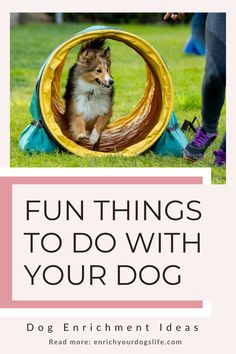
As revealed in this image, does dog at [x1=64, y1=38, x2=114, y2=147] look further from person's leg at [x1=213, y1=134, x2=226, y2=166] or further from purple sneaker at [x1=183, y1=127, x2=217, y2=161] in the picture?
person's leg at [x1=213, y1=134, x2=226, y2=166]

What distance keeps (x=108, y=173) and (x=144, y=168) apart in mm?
493

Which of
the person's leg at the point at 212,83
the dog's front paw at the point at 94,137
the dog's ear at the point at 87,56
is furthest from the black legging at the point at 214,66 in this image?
the dog's ear at the point at 87,56

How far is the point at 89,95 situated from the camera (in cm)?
541

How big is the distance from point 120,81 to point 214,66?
3.72m

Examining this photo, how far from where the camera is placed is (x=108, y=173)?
4168 mm

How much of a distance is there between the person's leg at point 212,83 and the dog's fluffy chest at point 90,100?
85cm

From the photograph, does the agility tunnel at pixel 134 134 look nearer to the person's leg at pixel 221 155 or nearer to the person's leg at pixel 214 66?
the person's leg at pixel 214 66

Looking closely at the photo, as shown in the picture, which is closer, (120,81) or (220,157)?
(220,157)

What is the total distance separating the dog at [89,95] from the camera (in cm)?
538

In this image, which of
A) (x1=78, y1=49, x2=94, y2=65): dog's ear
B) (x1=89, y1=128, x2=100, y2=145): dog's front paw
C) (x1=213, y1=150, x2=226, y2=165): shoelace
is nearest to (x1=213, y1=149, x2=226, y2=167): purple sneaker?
(x1=213, y1=150, x2=226, y2=165): shoelace

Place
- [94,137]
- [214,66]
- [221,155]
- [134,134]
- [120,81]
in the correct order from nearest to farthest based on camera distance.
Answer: [214,66] → [221,155] → [94,137] → [134,134] → [120,81]

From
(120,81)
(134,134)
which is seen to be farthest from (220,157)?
(120,81)

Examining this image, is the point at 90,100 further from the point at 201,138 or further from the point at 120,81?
the point at 120,81

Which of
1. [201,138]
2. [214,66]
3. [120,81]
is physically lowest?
[201,138]
